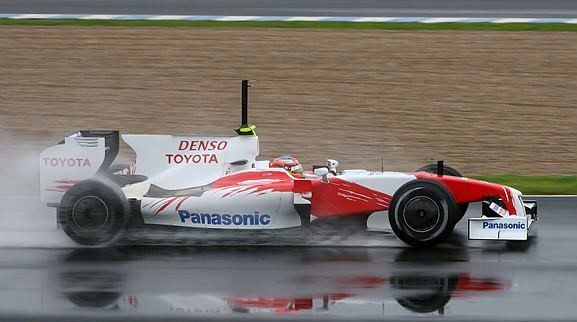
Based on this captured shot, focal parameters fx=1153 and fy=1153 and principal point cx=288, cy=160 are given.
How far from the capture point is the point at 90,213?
11.7 meters

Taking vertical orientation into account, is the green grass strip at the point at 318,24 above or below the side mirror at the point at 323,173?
above

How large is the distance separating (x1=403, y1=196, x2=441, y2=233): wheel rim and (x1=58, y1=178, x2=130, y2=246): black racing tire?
9.27 ft

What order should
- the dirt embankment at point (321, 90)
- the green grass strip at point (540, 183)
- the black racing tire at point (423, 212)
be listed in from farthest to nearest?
1. the dirt embankment at point (321, 90)
2. the green grass strip at point (540, 183)
3. the black racing tire at point (423, 212)

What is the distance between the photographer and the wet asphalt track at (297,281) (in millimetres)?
9562

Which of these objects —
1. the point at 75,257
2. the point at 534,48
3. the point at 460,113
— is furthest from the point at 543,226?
the point at 534,48

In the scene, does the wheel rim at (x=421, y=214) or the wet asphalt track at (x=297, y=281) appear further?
the wheel rim at (x=421, y=214)

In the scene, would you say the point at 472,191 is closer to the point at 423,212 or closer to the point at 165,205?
the point at 423,212

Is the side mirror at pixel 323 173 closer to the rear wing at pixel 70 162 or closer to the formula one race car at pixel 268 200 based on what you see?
the formula one race car at pixel 268 200

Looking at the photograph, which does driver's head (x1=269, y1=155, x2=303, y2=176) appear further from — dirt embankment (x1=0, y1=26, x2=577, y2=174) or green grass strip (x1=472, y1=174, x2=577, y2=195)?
dirt embankment (x1=0, y1=26, x2=577, y2=174)

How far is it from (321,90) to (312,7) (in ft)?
24.0

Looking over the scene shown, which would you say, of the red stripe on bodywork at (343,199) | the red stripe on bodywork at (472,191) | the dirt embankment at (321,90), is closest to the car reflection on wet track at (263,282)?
the red stripe on bodywork at (343,199)

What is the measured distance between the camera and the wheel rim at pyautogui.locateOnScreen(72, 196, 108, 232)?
1166 cm

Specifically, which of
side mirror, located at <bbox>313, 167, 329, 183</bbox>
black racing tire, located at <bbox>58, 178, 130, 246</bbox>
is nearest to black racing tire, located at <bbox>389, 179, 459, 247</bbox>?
side mirror, located at <bbox>313, 167, 329, 183</bbox>

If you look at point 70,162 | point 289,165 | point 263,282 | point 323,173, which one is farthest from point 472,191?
point 70,162
